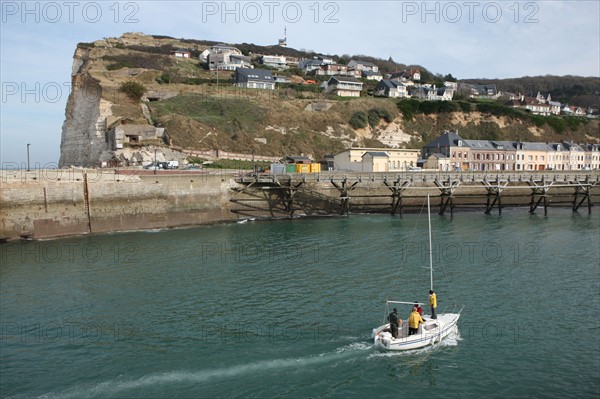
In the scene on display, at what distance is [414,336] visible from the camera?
724 inches

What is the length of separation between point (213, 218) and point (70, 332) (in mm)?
28212

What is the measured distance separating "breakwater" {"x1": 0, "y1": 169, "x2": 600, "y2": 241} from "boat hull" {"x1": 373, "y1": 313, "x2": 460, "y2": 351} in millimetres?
26856

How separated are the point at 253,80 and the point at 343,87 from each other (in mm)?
23213

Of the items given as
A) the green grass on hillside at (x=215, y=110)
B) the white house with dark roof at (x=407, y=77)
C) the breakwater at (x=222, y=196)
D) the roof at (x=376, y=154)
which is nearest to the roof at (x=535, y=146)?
the breakwater at (x=222, y=196)

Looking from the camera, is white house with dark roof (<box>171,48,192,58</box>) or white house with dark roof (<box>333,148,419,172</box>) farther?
white house with dark roof (<box>171,48,192,58</box>)

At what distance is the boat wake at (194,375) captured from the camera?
15.4 m

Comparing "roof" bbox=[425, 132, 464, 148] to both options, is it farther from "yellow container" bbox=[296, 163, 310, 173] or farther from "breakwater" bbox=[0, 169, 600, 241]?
"yellow container" bbox=[296, 163, 310, 173]

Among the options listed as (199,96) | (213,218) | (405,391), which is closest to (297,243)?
(213,218)

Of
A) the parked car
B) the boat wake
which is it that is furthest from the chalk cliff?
the boat wake

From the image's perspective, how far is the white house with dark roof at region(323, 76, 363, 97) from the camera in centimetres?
11562

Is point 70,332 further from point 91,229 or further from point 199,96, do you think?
point 199,96

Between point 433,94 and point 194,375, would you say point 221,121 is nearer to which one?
point 194,375

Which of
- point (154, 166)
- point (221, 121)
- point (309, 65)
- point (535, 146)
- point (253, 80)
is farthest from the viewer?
point (309, 65)

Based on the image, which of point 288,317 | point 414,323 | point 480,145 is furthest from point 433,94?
point 414,323
